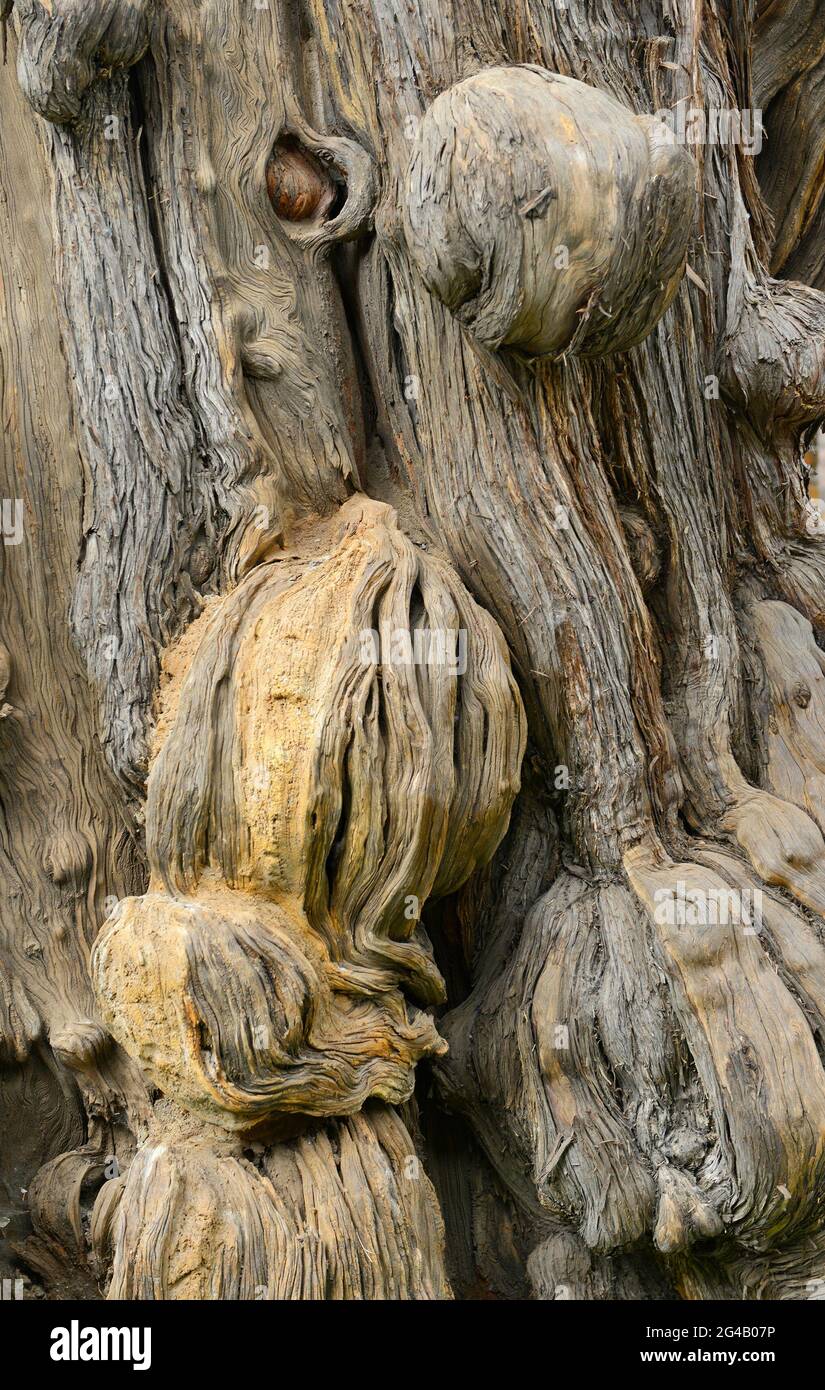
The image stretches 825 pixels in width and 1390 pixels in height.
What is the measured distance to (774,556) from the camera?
11.5ft

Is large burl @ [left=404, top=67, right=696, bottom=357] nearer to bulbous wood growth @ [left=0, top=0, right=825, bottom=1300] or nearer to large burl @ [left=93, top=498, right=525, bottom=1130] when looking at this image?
bulbous wood growth @ [left=0, top=0, right=825, bottom=1300]

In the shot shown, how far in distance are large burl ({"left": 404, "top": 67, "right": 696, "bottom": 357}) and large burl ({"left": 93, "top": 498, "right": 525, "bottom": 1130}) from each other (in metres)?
0.59

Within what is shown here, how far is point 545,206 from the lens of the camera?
8.61ft

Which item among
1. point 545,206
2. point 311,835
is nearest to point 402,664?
point 311,835

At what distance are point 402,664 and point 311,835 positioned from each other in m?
0.40

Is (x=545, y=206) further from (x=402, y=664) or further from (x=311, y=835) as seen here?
(x=311, y=835)

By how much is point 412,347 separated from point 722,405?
0.89m

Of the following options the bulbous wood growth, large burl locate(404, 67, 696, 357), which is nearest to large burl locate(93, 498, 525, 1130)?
the bulbous wood growth

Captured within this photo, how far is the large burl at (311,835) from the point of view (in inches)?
98.7

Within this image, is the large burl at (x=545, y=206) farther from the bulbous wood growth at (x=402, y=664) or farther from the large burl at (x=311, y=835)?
the large burl at (x=311, y=835)

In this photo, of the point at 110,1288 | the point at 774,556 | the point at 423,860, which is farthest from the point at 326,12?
the point at 110,1288

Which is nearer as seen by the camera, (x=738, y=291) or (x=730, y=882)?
(x=730, y=882)

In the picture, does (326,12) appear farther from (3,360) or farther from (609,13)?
(3,360)

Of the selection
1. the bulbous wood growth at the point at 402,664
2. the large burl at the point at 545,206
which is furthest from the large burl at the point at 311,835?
the large burl at the point at 545,206
